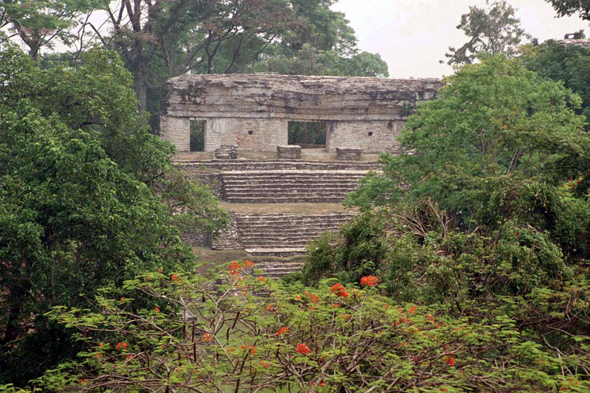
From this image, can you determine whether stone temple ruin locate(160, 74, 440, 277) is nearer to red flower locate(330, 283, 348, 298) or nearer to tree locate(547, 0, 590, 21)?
tree locate(547, 0, 590, 21)

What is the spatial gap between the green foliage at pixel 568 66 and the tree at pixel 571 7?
1611 mm

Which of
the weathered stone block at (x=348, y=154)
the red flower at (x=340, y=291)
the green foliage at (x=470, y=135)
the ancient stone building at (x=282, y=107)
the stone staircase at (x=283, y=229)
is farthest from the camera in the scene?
the ancient stone building at (x=282, y=107)

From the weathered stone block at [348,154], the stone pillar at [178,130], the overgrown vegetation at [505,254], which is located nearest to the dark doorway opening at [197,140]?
the stone pillar at [178,130]

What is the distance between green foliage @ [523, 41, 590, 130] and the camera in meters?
17.2

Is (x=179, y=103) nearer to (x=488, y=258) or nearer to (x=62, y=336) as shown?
(x=62, y=336)

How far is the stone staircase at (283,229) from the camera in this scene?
15938mm

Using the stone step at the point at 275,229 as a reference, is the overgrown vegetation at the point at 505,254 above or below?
above

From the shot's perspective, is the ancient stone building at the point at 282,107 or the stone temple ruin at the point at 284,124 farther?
the ancient stone building at the point at 282,107

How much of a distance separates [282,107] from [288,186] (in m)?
4.35

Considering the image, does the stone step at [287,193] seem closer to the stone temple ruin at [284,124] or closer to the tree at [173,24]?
the stone temple ruin at [284,124]

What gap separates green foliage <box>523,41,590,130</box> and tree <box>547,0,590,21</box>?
1.61m

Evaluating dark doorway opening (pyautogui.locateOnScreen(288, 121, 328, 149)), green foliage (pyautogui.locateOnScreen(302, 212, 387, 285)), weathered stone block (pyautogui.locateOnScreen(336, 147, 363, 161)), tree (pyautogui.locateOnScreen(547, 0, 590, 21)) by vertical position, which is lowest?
green foliage (pyautogui.locateOnScreen(302, 212, 387, 285))

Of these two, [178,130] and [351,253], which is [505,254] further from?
[178,130]

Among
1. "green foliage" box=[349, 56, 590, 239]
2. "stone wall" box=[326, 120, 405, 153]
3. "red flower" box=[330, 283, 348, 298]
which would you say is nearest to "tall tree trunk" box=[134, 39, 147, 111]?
"stone wall" box=[326, 120, 405, 153]
